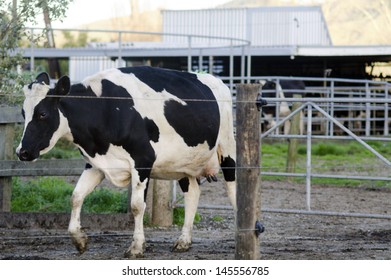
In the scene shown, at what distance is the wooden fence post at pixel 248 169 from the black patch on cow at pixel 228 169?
7.53ft

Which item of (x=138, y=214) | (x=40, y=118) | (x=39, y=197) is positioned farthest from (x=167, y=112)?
(x=39, y=197)

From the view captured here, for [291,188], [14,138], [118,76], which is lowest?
[291,188]

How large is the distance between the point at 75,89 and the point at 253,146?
2114 millimetres

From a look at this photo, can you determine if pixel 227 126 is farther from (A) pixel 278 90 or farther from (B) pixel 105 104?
(A) pixel 278 90

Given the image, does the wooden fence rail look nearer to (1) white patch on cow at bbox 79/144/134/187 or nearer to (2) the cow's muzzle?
(1) white patch on cow at bbox 79/144/134/187

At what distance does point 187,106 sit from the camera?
9.30 meters

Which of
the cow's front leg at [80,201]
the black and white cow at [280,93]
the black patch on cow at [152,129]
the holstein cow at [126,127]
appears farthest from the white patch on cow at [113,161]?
the black and white cow at [280,93]

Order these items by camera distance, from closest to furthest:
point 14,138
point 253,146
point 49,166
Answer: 1. point 253,146
2. point 49,166
3. point 14,138

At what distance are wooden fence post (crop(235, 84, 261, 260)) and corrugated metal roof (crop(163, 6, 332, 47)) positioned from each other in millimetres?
27954

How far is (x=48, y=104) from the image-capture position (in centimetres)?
861

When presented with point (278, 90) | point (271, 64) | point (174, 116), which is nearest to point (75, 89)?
point (174, 116)

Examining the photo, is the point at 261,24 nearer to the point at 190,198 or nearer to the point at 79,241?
the point at 190,198

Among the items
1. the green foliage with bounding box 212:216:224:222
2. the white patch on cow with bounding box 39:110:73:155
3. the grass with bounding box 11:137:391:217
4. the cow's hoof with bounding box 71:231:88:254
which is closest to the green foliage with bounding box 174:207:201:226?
the grass with bounding box 11:137:391:217
